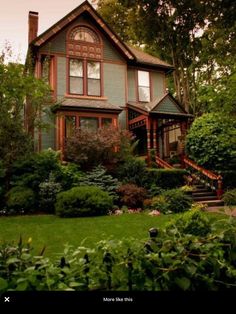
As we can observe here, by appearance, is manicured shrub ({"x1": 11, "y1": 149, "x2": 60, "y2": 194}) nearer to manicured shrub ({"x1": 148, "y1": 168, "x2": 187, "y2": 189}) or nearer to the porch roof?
manicured shrub ({"x1": 148, "y1": 168, "x2": 187, "y2": 189})

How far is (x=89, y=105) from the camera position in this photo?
17188mm

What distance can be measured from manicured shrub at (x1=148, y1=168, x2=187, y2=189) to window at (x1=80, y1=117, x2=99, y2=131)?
15.0 feet

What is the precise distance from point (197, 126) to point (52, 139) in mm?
7462

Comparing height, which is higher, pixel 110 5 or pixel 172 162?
pixel 110 5

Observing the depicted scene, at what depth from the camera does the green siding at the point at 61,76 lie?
57.9 ft

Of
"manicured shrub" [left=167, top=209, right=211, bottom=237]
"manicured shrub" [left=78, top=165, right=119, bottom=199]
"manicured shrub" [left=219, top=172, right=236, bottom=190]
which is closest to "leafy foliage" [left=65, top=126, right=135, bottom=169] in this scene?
"manicured shrub" [left=78, top=165, right=119, bottom=199]

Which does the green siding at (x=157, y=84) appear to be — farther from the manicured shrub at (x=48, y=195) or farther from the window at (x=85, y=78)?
the manicured shrub at (x=48, y=195)

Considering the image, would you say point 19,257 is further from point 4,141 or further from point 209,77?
point 209,77

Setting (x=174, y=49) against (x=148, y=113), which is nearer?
(x=148, y=113)

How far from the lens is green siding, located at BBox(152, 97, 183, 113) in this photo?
58.9 feet

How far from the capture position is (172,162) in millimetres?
18719

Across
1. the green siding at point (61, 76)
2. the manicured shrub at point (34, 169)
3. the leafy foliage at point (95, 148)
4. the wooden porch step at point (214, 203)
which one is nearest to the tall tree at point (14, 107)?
the manicured shrub at point (34, 169)

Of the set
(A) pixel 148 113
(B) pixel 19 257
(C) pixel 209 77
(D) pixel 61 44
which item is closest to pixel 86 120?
(A) pixel 148 113

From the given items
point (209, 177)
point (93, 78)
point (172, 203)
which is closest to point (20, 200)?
point (172, 203)
